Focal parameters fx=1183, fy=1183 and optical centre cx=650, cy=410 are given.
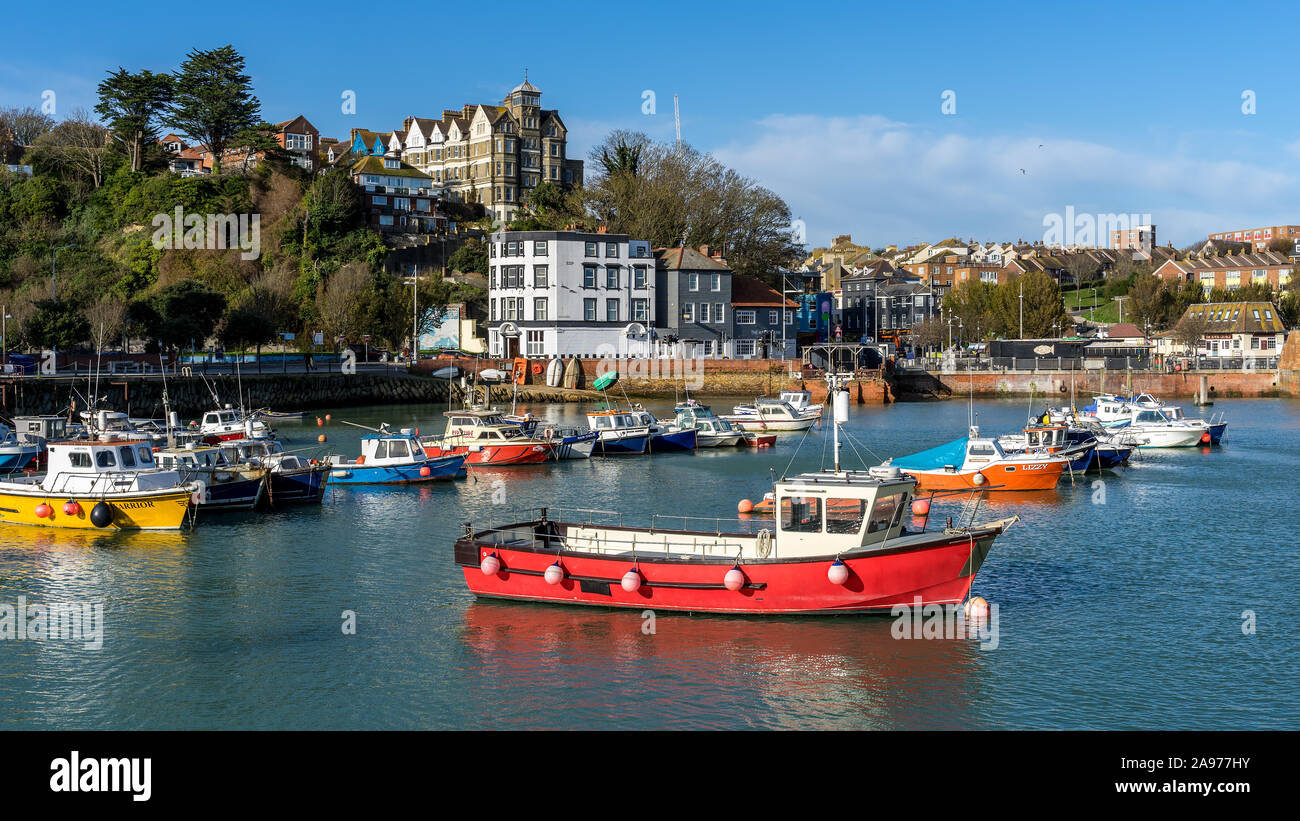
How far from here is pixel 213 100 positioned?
10862 cm

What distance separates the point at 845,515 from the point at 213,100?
3951 inches

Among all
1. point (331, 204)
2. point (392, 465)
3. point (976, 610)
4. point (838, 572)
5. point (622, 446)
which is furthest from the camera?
point (331, 204)

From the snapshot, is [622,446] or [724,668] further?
[622,446]

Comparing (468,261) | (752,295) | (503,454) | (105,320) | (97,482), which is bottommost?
(503,454)

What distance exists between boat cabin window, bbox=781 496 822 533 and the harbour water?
6.78ft

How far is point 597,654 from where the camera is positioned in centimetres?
2308

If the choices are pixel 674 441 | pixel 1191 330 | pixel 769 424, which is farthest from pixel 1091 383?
pixel 674 441

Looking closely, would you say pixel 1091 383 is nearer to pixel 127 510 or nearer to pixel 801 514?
pixel 801 514

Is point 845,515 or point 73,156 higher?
point 73,156

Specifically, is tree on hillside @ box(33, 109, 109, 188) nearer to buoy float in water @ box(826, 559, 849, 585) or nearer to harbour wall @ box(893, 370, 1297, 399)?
harbour wall @ box(893, 370, 1297, 399)

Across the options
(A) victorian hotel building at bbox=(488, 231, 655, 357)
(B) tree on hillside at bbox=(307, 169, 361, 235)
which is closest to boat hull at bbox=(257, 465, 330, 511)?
(A) victorian hotel building at bbox=(488, 231, 655, 357)

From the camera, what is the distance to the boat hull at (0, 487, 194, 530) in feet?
113
